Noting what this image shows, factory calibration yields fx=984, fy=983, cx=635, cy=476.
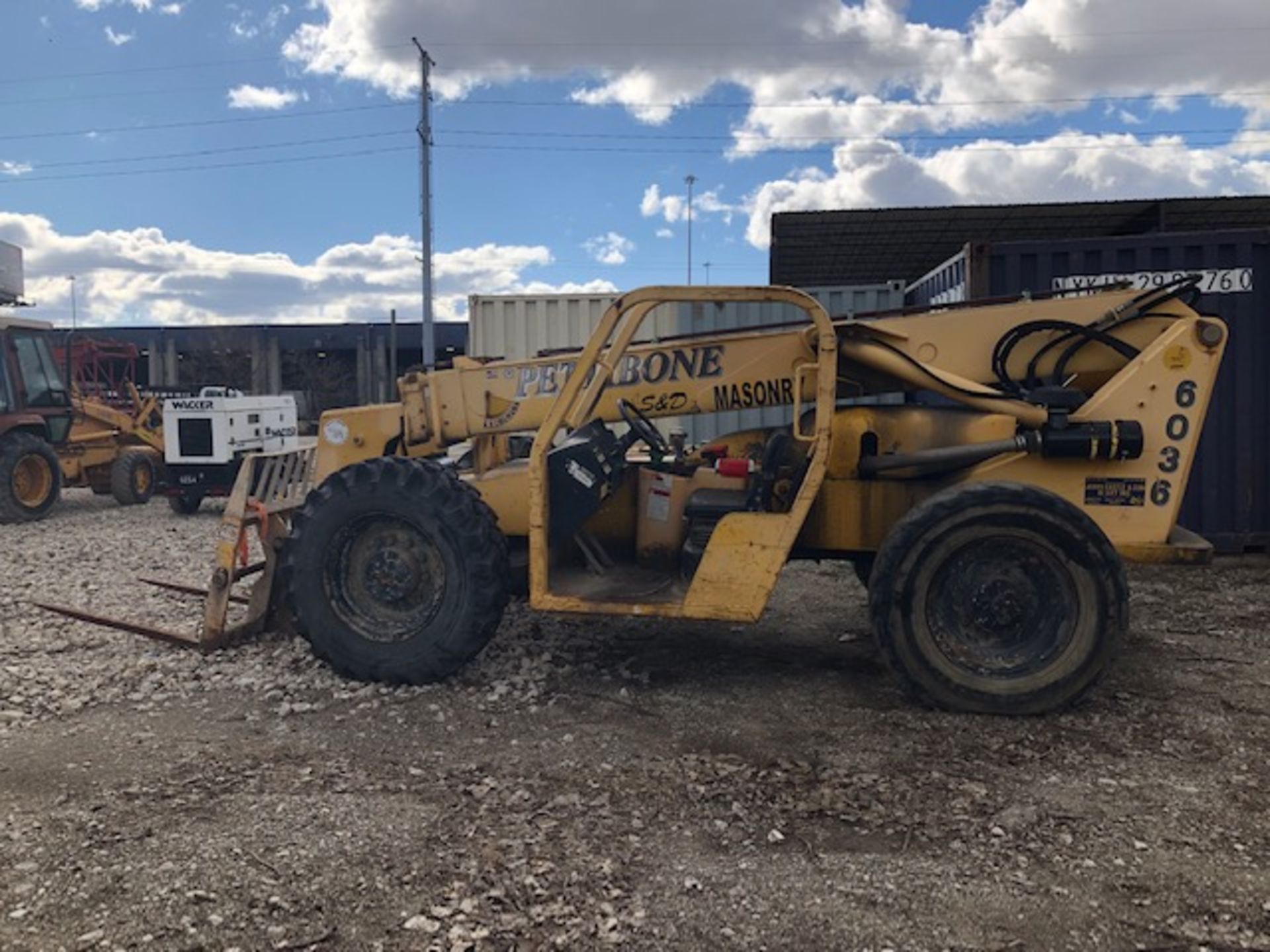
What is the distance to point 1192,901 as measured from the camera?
10.2 ft

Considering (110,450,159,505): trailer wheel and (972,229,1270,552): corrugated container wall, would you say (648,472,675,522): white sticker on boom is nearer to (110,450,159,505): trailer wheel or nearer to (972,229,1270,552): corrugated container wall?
(972,229,1270,552): corrugated container wall

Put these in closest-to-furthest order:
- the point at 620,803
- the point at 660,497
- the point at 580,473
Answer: the point at 620,803 < the point at 580,473 < the point at 660,497

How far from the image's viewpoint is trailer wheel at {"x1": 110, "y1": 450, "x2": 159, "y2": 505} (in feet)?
48.3

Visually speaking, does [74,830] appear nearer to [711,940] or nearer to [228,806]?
[228,806]

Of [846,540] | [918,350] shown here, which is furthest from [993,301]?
[846,540]

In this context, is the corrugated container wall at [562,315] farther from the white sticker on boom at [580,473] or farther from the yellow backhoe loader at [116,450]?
the white sticker on boom at [580,473]

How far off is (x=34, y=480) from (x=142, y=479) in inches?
60.6

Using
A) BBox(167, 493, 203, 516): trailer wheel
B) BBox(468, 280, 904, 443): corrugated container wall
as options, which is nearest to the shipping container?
BBox(167, 493, 203, 516): trailer wheel

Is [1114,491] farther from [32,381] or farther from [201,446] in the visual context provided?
[32,381]

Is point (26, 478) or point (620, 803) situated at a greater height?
point (26, 478)

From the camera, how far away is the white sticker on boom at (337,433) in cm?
607

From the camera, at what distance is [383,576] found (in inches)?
209

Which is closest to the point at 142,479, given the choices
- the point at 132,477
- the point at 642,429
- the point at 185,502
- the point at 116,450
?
the point at 132,477

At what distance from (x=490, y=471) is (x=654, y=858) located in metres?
3.02
